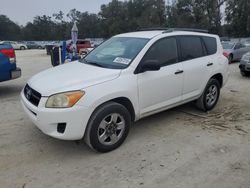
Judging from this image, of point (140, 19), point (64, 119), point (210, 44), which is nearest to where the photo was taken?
point (64, 119)

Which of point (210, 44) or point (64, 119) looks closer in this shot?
point (64, 119)

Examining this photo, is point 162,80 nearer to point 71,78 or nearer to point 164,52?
point 164,52

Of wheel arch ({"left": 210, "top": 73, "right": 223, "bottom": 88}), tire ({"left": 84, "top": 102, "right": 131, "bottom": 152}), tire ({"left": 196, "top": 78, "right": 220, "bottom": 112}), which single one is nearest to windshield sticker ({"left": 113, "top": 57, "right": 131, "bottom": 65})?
tire ({"left": 84, "top": 102, "right": 131, "bottom": 152})

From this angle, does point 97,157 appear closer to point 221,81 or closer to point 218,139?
point 218,139

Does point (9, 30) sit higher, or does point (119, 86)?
point (9, 30)

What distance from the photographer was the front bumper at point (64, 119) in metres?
3.50

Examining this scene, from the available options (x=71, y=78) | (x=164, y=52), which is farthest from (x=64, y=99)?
(x=164, y=52)

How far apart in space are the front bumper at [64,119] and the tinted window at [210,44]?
3156 millimetres

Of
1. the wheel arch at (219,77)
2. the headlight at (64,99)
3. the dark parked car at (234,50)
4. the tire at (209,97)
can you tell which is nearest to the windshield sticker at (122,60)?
the headlight at (64,99)

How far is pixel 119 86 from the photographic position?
12.8 feet

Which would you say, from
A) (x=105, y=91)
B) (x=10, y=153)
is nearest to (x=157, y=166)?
(x=105, y=91)

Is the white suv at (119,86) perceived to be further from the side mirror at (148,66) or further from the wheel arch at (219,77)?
the wheel arch at (219,77)

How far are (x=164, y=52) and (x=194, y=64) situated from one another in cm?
78

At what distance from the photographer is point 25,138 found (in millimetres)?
4438
